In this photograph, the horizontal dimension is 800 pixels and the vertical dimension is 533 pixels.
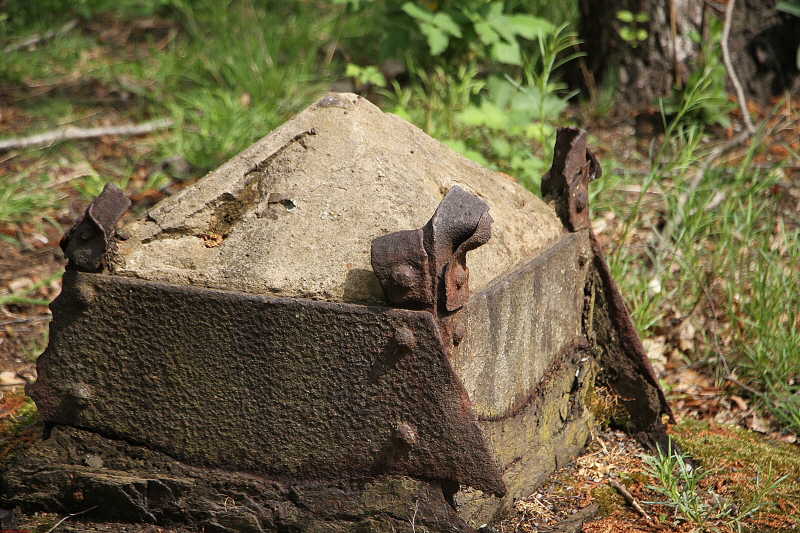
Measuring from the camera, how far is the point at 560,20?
4.76 meters

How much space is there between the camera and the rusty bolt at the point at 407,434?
1493 millimetres

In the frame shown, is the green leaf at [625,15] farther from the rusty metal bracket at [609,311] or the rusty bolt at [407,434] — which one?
the rusty bolt at [407,434]

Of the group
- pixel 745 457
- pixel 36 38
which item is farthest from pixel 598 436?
pixel 36 38

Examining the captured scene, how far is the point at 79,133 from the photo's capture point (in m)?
4.37

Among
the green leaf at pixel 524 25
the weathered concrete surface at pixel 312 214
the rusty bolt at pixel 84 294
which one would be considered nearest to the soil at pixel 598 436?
the rusty bolt at pixel 84 294

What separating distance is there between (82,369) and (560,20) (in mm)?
4084

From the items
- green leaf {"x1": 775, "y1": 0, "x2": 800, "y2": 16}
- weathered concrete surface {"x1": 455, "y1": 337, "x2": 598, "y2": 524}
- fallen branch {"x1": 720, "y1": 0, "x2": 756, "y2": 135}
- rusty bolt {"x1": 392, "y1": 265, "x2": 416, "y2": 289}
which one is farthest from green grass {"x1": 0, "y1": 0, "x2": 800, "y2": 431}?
rusty bolt {"x1": 392, "y1": 265, "x2": 416, "y2": 289}

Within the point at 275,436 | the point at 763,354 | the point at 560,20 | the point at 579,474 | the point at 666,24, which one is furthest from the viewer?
the point at 560,20

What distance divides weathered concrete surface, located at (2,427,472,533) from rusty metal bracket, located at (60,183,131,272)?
430 millimetres

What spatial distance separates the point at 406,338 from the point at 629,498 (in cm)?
93

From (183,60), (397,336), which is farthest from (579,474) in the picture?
(183,60)

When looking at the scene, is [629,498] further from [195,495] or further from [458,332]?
[195,495]

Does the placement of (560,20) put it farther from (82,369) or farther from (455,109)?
(82,369)

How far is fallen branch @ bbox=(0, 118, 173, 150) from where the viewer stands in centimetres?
418
